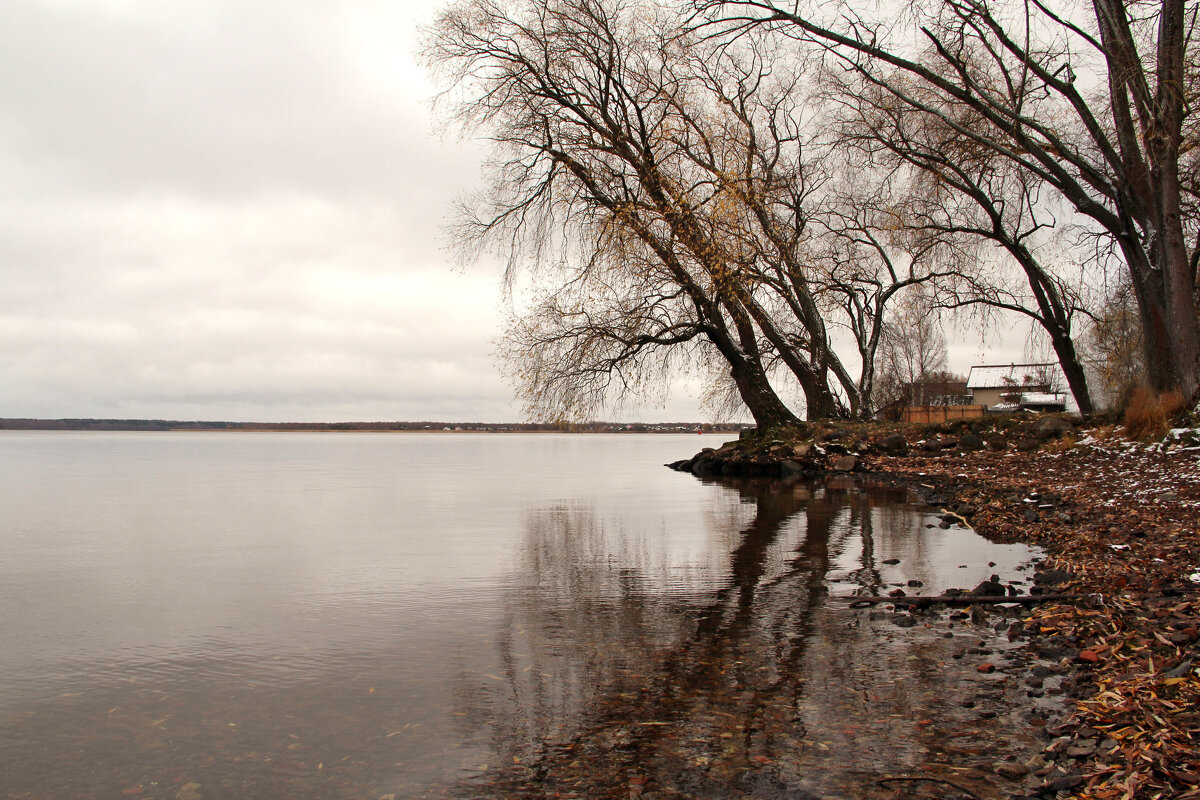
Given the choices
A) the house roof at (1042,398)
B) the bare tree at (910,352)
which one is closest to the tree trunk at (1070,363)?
the bare tree at (910,352)

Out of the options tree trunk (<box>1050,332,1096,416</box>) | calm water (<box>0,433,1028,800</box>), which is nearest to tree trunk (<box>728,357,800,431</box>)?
tree trunk (<box>1050,332,1096,416</box>)

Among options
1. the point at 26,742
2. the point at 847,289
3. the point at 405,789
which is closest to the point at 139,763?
the point at 26,742

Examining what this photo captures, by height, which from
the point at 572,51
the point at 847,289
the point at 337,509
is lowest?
the point at 337,509

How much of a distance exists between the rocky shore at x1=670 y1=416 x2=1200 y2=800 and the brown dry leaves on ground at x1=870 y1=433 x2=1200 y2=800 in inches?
0.4

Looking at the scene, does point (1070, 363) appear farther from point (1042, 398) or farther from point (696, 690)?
point (1042, 398)

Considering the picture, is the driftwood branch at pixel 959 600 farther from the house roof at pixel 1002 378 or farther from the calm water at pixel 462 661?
the house roof at pixel 1002 378

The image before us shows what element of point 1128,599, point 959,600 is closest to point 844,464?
point 959,600

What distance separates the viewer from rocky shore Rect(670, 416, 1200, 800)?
340 centimetres

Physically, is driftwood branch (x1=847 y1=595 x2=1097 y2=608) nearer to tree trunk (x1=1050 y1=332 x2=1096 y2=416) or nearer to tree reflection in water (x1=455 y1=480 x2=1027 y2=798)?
tree reflection in water (x1=455 y1=480 x2=1027 y2=798)

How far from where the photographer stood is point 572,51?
22328 millimetres

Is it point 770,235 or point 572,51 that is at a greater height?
point 572,51

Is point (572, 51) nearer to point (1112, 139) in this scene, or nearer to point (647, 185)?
point (647, 185)

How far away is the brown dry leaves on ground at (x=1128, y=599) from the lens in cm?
332

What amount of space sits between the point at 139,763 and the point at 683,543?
764cm
